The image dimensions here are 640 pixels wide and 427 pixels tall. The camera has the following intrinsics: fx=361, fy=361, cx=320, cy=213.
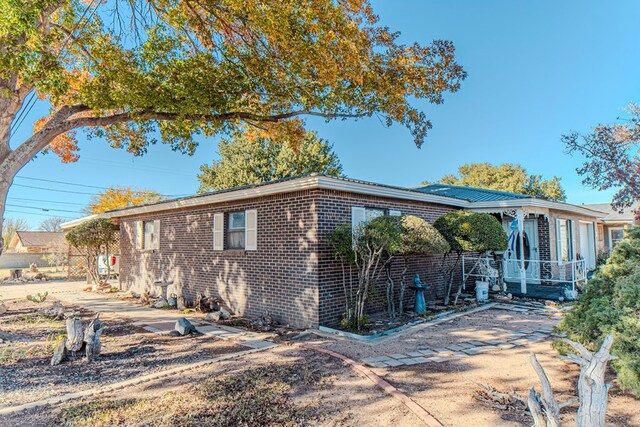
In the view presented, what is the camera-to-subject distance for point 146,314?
9.43 meters

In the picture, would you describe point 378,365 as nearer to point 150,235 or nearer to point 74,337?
point 74,337

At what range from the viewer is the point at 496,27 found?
11.2m

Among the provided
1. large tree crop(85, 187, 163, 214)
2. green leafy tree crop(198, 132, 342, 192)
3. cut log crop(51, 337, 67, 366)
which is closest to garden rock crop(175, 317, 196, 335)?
cut log crop(51, 337, 67, 366)

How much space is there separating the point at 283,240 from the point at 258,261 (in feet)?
3.31

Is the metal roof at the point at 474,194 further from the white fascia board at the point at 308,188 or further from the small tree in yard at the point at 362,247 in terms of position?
the small tree in yard at the point at 362,247

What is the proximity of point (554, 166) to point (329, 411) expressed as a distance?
2769cm

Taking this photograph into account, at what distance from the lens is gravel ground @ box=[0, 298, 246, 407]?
443 centimetres

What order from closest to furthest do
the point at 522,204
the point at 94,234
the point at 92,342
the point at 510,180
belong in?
the point at 92,342 < the point at 522,204 < the point at 94,234 < the point at 510,180

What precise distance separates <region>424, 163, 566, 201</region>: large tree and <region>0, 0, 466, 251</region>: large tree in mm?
22567

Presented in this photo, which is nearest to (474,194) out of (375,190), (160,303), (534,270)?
(534,270)

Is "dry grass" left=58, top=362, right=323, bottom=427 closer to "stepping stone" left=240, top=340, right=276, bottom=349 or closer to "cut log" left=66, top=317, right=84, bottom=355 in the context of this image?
"stepping stone" left=240, top=340, right=276, bottom=349

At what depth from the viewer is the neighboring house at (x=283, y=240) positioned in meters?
7.27

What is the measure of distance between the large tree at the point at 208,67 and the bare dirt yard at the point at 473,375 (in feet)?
16.0

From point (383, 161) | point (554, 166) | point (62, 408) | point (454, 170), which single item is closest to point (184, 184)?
point (383, 161)
